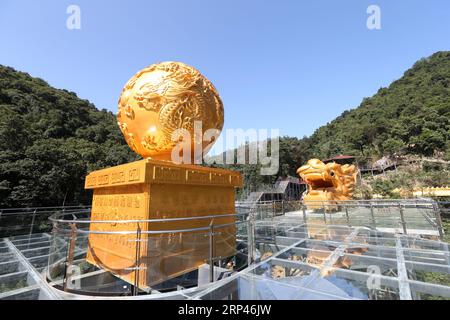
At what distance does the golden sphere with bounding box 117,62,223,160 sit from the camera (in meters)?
5.40

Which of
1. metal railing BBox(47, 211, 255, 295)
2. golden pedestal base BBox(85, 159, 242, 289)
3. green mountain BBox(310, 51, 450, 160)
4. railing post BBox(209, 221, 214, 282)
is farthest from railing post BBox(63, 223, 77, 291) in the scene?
green mountain BBox(310, 51, 450, 160)

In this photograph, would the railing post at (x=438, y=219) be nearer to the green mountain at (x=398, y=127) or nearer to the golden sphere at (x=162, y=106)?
the golden sphere at (x=162, y=106)

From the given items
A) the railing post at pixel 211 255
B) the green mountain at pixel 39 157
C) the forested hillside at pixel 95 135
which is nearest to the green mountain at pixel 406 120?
the forested hillside at pixel 95 135

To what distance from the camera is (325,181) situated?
1620 cm

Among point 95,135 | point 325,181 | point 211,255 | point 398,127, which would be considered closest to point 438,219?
point 211,255

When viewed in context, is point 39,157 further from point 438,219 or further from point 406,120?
point 406,120

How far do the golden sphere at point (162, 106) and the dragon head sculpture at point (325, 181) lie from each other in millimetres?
12197

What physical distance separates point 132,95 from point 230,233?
4.17 meters

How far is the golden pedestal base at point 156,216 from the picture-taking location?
153 inches

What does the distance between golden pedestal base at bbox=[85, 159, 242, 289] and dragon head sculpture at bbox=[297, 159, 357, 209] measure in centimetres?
1161

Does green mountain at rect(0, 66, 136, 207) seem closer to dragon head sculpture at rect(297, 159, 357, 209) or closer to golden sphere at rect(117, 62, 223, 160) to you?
golden sphere at rect(117, 62, 223, 160)

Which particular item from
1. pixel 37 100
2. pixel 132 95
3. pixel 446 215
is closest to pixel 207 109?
pixel 132 95

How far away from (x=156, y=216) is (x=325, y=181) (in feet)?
47.8
